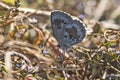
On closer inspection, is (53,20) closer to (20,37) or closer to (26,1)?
(20,37)

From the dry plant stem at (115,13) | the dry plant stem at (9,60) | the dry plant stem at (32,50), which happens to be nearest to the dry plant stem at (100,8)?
the dry plant stem at (115,13)

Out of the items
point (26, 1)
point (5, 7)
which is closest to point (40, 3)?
point (26, 1)

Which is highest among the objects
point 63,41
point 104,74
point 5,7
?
point 5,7

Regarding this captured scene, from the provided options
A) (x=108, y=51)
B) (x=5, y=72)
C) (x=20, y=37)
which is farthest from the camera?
(x=20, y=37)

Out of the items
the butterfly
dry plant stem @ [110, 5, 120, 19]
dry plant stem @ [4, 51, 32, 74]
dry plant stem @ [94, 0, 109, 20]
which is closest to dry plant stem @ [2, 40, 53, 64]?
dry plant stem @ [4, 51, 32, 74]

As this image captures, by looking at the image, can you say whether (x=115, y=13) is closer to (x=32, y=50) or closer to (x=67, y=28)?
(x=32, y=50)

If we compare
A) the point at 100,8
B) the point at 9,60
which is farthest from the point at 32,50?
the point at 100,8

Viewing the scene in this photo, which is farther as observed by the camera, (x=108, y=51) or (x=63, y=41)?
(x=108, y=51)

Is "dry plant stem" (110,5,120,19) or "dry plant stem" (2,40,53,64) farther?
"dry plant stem" (110,5,120,19)

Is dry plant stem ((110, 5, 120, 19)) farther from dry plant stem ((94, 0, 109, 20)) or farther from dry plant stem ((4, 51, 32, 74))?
dry plant stem ((4, 51, 32, 74))
